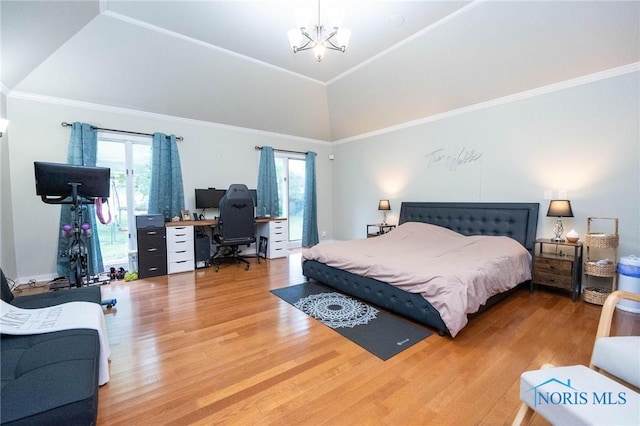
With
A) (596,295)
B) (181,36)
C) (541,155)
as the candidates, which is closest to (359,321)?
(596,295)

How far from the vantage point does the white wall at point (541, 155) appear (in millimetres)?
2826

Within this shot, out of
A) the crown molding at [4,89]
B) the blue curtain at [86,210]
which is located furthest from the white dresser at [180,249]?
the crown molding at [4,89]

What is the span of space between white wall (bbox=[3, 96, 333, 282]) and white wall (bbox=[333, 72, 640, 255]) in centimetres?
342

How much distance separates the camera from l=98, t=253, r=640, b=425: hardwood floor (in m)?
1.43

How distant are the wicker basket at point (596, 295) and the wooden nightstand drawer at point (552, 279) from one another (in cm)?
17

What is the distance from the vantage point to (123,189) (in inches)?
165

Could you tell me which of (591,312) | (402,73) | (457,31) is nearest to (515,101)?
(457,31)

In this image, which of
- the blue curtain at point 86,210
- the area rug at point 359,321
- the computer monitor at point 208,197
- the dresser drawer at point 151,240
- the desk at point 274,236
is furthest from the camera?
the desk at point 274,236

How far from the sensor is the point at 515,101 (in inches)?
140

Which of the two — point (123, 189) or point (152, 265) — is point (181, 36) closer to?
point (123, 189)

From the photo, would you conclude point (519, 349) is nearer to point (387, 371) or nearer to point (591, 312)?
point (387, 371)

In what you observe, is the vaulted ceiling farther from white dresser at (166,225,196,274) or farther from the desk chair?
the desk chair

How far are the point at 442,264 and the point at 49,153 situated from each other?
5165 mm

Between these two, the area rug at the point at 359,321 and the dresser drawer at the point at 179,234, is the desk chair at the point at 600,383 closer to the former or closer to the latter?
the area rug at the point at 359,321
